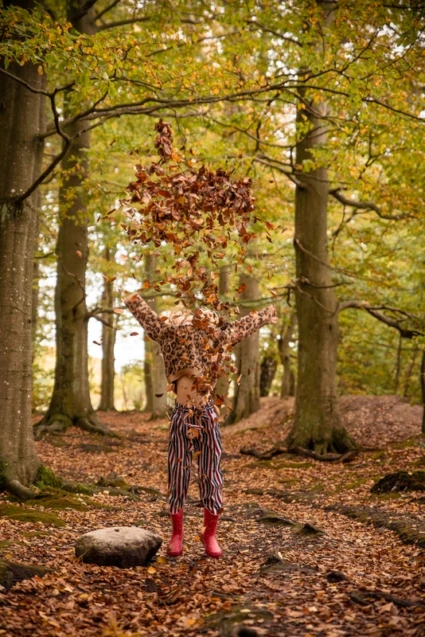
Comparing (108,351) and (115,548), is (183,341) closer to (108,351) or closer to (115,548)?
(115,548)

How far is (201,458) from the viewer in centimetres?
520

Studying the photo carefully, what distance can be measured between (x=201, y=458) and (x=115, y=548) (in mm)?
940

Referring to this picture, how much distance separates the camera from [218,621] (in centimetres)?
360

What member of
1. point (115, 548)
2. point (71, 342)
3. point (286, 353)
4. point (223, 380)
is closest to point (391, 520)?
point (115, 548)

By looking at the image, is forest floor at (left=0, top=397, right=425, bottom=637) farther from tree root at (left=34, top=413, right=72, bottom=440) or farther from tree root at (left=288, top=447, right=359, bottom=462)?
tree root at (left=34, top=413, right=72, bottom=440)

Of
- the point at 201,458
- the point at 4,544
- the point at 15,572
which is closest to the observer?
the point at 15,572

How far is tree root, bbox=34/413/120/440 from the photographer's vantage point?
13.8m

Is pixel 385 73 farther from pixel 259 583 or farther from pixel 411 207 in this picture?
pixel 259 583

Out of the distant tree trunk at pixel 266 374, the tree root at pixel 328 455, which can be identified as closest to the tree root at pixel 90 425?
the tree root at pixel 328 455

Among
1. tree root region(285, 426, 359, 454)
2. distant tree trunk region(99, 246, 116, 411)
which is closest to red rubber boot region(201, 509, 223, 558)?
tree root region(285, 426, 359, 454)

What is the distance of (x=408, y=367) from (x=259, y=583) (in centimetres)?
1820

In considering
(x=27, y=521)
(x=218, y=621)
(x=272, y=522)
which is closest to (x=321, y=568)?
(x=218, y=621)

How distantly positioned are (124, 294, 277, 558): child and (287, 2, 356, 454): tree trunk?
7.14 metres

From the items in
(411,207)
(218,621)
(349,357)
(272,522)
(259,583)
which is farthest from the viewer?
(349,357)
